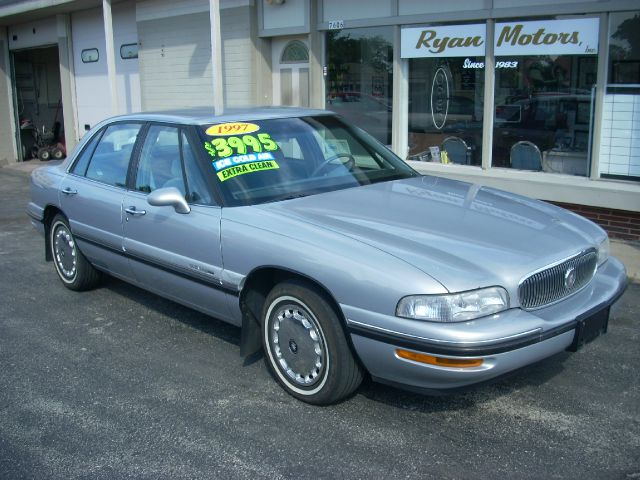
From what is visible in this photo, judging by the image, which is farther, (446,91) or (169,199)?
(446,91)

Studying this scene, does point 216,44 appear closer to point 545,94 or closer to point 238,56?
point 238,56

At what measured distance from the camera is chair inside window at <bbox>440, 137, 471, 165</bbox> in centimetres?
916

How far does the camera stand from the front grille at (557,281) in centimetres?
355

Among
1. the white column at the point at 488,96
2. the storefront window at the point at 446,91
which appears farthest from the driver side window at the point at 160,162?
the storefront window at the point at 446,91

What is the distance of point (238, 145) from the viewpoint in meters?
4.65

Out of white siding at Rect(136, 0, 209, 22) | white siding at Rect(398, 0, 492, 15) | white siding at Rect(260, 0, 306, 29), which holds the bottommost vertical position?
white siding at Rect(398, 0, 492, 15)

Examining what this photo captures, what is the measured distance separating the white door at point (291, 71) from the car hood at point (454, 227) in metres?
6.51


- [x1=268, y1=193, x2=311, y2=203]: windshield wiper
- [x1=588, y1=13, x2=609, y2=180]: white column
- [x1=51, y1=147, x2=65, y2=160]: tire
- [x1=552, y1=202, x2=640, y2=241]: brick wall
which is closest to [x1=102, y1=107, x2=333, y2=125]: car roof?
[x1=268, y1=193, x2=311, y2=203]: windshield wiper

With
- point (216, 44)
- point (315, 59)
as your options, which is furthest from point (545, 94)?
point (216, 44)

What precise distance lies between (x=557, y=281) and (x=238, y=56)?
8797 millimetres

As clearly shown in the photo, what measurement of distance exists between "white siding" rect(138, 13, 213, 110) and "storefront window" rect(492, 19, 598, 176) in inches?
219

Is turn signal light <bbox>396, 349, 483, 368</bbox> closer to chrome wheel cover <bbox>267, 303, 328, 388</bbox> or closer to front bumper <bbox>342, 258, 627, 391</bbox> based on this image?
front bumper <bbox>342, 258, 627, 391</bbox>

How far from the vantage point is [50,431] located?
3789 millimetres

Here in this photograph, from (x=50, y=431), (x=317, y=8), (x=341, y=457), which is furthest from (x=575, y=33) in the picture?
(x=50, y=431)
